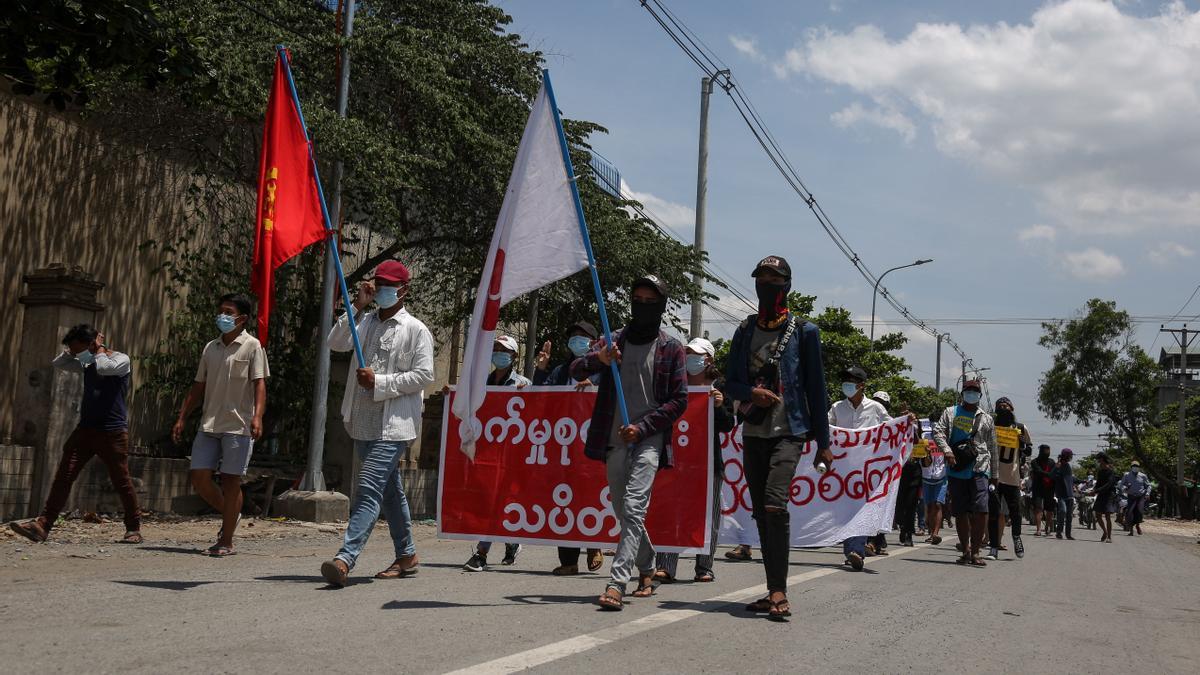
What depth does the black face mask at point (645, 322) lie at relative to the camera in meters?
6.62

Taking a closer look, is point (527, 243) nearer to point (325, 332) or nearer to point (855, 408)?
point (855, 408)

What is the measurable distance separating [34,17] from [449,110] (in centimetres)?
917

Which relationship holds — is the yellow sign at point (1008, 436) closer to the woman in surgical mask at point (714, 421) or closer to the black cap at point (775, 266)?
the woman in surgical mask at point (714, 421)

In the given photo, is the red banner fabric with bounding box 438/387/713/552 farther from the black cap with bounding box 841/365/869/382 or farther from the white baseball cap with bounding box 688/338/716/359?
the black cap with bounding box 841/365/869/382

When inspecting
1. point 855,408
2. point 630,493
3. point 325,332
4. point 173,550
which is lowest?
point 173,550

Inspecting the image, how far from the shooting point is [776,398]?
6402mm

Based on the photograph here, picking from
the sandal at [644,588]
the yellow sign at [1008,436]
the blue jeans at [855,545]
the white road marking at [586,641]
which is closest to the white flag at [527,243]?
the sandal at [644,588]

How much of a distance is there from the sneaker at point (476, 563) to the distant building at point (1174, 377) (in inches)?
2459

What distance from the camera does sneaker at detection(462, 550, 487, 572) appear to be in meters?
8.42

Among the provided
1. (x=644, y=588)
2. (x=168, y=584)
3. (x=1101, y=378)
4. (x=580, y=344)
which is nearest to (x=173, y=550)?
(x=168, y=584)

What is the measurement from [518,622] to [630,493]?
47.2 inches

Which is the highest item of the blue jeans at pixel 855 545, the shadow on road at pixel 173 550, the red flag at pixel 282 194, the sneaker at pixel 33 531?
the red flag at pixel 282 194

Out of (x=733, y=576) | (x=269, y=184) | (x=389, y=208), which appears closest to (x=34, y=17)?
(x=269, y=184)

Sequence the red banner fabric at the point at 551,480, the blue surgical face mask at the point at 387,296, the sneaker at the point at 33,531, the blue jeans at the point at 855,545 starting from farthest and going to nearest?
1. the blue jeans at the point at 855,545
2. the sneaker at the point at 33,531
3. the red banner fabric at the point at 551,480
4. the blue surgical face mask at the point at 387,296
